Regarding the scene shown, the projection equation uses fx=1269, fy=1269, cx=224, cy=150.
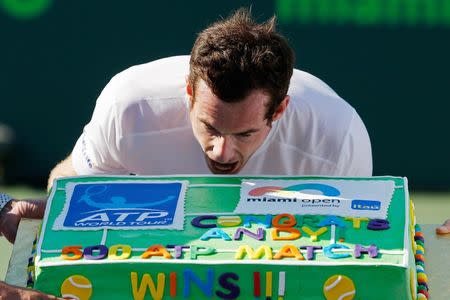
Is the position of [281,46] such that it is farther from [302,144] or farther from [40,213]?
[40,213]

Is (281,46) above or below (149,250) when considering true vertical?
above

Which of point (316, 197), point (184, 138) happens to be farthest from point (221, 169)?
point (316, 197)

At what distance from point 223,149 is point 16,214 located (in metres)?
0.63

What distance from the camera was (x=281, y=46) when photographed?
380 centimetres

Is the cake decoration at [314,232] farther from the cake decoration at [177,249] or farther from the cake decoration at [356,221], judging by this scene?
the cake decoration at [177,249]

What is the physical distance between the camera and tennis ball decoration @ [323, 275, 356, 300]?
301 cm

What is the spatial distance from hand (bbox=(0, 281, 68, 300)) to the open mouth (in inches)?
33.6

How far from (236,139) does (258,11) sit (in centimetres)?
260

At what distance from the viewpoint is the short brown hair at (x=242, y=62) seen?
367 cm

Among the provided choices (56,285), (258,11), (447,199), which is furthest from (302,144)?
(447,199)

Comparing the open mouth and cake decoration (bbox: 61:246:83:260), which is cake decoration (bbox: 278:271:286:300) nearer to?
cake decoration (bbox: 61:246:83:260)

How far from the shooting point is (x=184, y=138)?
3945mm

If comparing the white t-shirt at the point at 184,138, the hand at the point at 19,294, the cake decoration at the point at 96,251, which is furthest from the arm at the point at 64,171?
the hand at the point at 19,294

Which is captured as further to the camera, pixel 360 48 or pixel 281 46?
pixel 360 48
